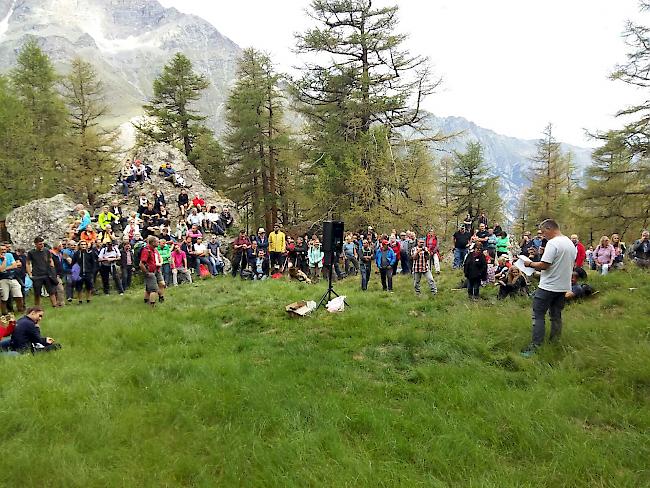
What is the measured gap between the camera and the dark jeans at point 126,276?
13.2 metres

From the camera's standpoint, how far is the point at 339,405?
4.32 meters

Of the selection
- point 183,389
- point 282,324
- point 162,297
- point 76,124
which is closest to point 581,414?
point 183,389

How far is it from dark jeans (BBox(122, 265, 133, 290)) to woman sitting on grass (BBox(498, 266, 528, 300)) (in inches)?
456

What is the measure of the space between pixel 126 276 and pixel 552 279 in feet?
41.5

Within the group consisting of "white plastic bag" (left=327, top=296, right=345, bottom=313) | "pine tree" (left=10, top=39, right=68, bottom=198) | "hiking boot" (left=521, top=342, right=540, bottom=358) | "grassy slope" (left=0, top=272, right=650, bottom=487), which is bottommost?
"grassy slope" (left=0, top=272, right=650, bottom=487)

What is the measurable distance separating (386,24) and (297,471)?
814 inches

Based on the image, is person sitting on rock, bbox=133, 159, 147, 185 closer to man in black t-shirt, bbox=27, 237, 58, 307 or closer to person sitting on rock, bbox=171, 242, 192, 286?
person sitting on rock, bbox=171, 242, 192, 286

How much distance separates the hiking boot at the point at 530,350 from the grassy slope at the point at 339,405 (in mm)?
128

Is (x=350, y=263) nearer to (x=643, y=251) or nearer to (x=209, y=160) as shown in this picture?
(x=643, y=251)

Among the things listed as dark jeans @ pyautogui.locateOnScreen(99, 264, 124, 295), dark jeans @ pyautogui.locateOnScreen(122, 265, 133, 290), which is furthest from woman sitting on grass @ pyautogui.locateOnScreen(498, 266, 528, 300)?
dark jeans @ pyautogui.locateOnScreen(122, 265, 133, 290)

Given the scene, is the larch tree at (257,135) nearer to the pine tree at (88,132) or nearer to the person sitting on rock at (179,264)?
the pine tree at (88,132)

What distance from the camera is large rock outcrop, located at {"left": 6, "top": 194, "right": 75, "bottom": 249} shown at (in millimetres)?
16897

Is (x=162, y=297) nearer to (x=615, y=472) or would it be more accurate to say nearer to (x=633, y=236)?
(x=615, y=472)

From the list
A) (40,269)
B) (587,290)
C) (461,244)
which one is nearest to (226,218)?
(40,269)
